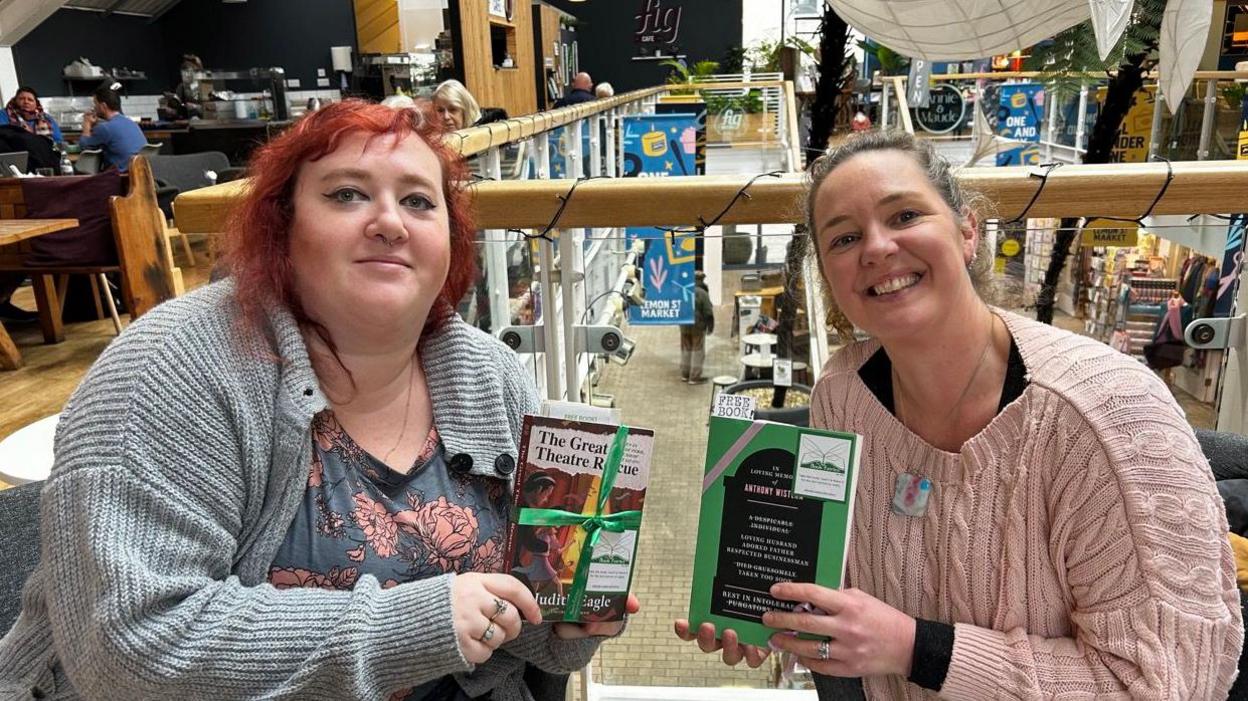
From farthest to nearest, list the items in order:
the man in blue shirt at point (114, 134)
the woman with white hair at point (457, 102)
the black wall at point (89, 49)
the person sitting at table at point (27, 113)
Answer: the black wall at point (89, 49), the person sitting at table at point (27, 113), the man in blue shirt at point (114, 134), the woman with white hair at point (457, 102)

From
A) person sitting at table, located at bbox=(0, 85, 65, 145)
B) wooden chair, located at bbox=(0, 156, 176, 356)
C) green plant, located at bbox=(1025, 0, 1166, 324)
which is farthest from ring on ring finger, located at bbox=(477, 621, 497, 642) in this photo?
person sitting at table, located at bbox=(0, 85, 65, 145)

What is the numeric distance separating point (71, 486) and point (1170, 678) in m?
1.23

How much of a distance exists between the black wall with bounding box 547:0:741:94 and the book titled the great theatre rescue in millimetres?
17850

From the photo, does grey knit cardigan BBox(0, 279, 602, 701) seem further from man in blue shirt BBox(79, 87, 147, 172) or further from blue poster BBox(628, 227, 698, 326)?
man in blue shirt BBox(79, 87, 147, 172)

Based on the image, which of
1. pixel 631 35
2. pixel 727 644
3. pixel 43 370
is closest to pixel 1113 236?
pixel 727 644

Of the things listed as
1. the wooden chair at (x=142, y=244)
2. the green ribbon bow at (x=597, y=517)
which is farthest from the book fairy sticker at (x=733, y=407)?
the wooden chair at (x=142, y=244)

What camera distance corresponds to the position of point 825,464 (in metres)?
1.03

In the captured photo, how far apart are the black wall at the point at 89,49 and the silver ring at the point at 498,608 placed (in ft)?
49.1

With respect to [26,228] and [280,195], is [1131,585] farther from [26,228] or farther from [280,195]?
[26,228]

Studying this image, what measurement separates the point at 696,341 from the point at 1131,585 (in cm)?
106

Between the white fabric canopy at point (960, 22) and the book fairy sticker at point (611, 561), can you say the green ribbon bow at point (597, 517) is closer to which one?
the book fairy sticker at point (611, 561)

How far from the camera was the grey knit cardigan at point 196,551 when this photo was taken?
3.05 ft

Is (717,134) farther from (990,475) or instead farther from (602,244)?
(990,475)

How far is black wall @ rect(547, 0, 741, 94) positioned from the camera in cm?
1792
